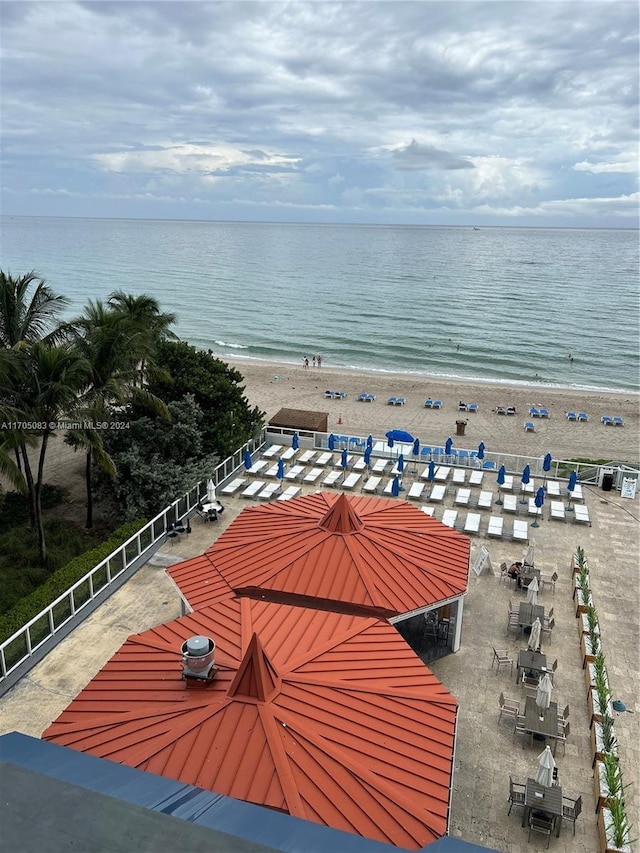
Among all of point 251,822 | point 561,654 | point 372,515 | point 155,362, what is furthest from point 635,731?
point 155,362

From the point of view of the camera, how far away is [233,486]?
2045 cm

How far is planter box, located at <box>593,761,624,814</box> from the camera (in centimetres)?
907

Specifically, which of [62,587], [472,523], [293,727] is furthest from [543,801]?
[62,587]

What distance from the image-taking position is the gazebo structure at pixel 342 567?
38.2 ft

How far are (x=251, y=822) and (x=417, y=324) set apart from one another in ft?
216

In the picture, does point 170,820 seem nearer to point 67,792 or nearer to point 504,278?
point 67,792

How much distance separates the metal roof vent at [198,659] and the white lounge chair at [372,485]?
13.0 m

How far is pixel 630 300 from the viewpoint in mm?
85875

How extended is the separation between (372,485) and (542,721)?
1113 centimetres

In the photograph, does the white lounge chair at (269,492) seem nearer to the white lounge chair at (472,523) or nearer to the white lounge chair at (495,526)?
the white lounge chair at (472,523)

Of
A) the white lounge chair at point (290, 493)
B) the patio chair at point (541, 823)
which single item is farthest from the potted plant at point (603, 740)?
the white lounge chair at point (290, 493)

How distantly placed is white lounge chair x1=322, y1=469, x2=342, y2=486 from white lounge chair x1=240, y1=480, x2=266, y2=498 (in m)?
2.17

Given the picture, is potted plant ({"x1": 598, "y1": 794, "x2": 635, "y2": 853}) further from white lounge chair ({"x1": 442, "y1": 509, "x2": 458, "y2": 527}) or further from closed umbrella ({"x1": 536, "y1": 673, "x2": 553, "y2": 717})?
white lounge chair ({"x1": 442, "y1": 509, "x2": 458, "y2": 527})

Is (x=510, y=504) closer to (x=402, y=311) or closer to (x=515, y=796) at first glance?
(x=515, y=796)
